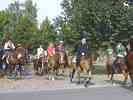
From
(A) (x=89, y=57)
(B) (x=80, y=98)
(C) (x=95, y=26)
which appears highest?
(C) (x=95, y=26)

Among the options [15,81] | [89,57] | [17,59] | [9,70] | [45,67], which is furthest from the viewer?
[45,67]

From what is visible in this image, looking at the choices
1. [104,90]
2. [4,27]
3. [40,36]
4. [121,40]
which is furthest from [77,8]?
[4,27]

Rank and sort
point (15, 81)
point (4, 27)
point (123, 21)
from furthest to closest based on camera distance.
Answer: point (4, 27) < point (123, 21) < point (15, 81)

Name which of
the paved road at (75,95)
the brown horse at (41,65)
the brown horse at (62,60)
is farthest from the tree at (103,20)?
the paved road at (75,95)

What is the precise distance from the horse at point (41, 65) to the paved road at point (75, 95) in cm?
950

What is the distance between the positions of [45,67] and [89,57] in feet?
25.2

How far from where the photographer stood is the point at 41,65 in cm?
2858

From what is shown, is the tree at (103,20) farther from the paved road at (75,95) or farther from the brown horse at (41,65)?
the paved road at (75,95)

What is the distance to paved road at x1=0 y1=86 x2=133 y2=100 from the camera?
16000 mm

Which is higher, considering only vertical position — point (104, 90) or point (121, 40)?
point (121, 40)

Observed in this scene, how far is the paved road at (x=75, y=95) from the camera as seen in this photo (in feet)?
52.5

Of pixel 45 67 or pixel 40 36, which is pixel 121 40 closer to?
pixel 45 67

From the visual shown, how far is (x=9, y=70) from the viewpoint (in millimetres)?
26281

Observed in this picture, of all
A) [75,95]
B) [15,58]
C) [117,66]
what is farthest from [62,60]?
[75,95]
